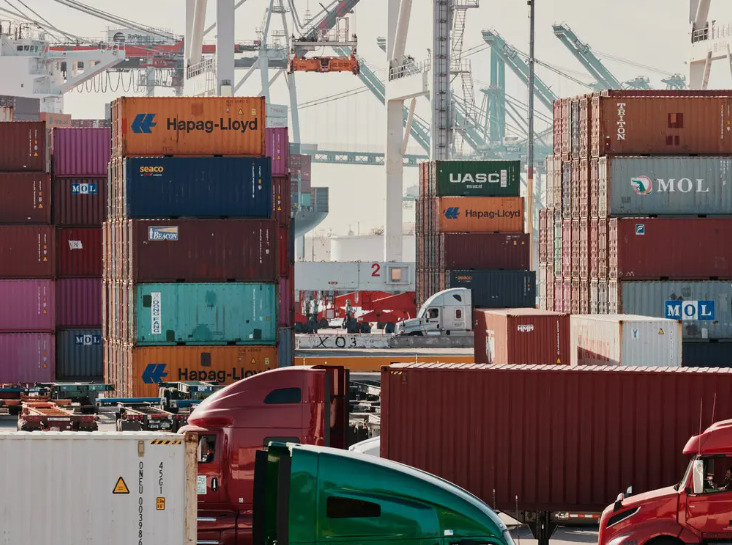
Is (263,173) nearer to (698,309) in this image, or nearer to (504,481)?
(698,309)

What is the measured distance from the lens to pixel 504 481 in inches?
798

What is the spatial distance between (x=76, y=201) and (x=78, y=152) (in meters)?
1.70

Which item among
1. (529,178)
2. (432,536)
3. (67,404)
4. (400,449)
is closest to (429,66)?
(529,178)

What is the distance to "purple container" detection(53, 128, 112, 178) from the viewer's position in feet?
148

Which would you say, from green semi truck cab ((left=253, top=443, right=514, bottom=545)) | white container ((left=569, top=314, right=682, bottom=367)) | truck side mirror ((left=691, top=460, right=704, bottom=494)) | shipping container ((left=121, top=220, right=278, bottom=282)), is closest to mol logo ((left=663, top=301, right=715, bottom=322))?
white container ((left=569, top=314, right=682, bottom=367))

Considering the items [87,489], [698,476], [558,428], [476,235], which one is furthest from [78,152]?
[698,476]

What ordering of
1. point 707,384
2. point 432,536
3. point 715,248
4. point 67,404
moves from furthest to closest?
1. point 715,248
2. point 67,404
3. point 707,384
4. point 432,536

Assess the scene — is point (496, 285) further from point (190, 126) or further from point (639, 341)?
point (639, 341)

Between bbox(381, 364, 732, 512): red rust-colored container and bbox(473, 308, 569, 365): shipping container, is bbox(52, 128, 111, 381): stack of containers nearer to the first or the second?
bbox(473, 308, 569, 365): shipping container

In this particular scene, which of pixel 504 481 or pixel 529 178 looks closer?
pixel 504 481

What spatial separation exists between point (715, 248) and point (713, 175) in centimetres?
222

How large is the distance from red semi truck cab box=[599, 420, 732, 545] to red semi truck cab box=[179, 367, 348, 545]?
15.3ft

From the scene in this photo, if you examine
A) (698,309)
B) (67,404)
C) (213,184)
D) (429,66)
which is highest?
(429,66)

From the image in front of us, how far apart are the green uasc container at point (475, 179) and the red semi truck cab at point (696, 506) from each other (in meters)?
49.2
